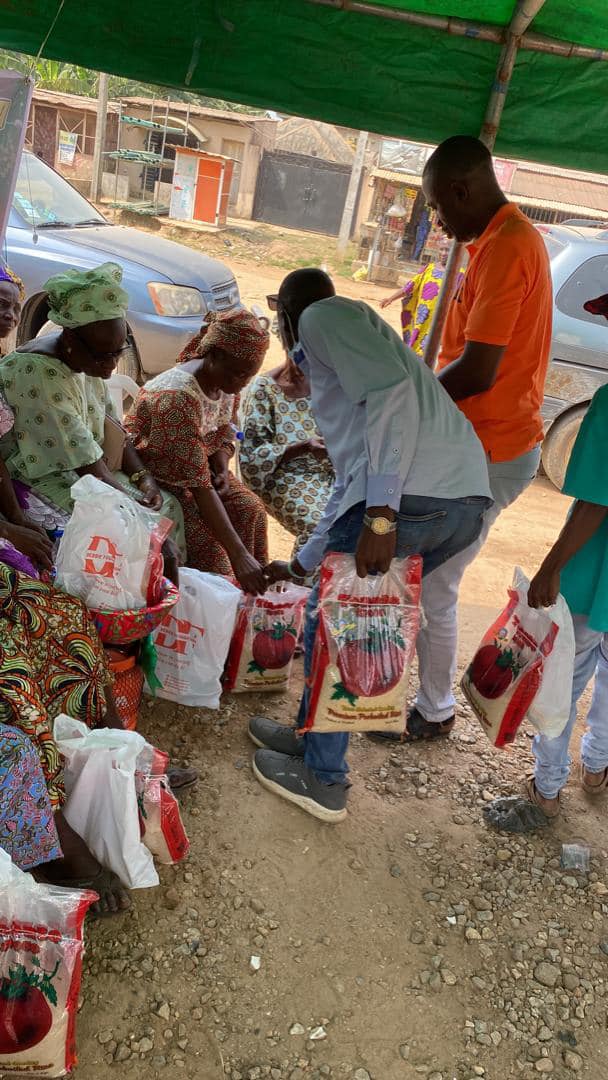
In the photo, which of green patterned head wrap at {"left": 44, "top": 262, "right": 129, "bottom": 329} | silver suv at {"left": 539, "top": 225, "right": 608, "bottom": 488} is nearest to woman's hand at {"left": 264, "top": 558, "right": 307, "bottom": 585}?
green patterned head wrap at {"left": 44, "top": 262, "right": 129, "bottom": 329}

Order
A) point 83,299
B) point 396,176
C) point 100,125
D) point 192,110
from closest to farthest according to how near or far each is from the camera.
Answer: point 83,299
point 100,125
point 396,176
point 192,110

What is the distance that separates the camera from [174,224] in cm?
1970

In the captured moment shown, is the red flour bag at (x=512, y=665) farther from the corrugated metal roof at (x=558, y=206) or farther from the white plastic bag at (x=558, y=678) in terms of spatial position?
the corrugated metal roof at (x=558, y=206)

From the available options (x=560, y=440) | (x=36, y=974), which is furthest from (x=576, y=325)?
(x=36, y=974)

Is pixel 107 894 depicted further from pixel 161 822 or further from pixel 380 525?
pixel 380 525

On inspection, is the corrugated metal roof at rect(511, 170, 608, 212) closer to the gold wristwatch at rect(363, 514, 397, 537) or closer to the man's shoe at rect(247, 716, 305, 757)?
the man's shoe at rect(247, 716, 305, 757)

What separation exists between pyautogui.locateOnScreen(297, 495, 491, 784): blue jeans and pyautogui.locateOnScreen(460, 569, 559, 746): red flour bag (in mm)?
346

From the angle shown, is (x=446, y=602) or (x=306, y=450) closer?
(x=446, y=602)

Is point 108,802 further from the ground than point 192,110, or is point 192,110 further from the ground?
point 192,110

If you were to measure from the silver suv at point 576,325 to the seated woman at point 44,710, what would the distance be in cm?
499

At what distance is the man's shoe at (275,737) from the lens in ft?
9.32

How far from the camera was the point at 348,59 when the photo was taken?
10.3 ft

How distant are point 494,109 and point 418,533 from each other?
194 cm

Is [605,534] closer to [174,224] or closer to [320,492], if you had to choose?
[320,492]
